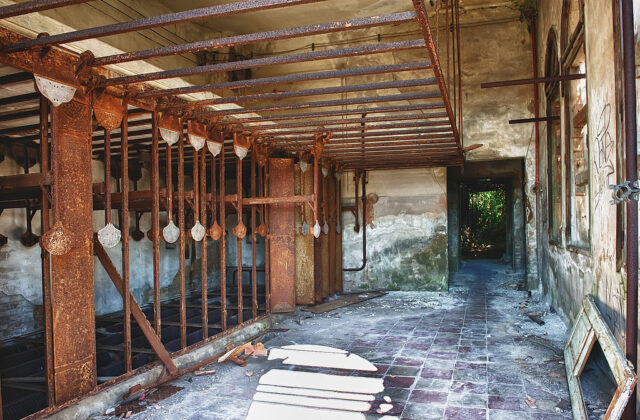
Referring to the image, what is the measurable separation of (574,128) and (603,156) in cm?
224

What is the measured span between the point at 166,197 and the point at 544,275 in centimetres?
783

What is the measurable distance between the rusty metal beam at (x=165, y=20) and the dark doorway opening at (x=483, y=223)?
61.0ft

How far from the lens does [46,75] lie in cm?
376

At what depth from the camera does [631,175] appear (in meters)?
3.16

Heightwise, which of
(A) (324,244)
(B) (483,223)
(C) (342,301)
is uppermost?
(A) (324,244)

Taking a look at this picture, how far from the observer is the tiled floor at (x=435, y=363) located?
421 centimetres

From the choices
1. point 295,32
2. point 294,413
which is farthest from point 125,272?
point 295,32

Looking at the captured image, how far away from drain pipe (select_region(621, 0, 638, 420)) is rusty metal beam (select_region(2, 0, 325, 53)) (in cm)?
227

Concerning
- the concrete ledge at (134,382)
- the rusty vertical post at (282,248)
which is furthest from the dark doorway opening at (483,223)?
the concrete ledge at (134,382)

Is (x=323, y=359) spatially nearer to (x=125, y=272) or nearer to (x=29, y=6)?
(x=125, y=272)

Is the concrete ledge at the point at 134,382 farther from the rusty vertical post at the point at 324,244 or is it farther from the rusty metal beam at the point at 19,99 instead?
the rusty metal beam at the point at 19,99

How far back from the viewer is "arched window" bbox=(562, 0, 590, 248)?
245 inches

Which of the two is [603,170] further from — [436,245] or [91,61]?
[436,245]

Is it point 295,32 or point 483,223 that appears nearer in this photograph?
point 295,32
